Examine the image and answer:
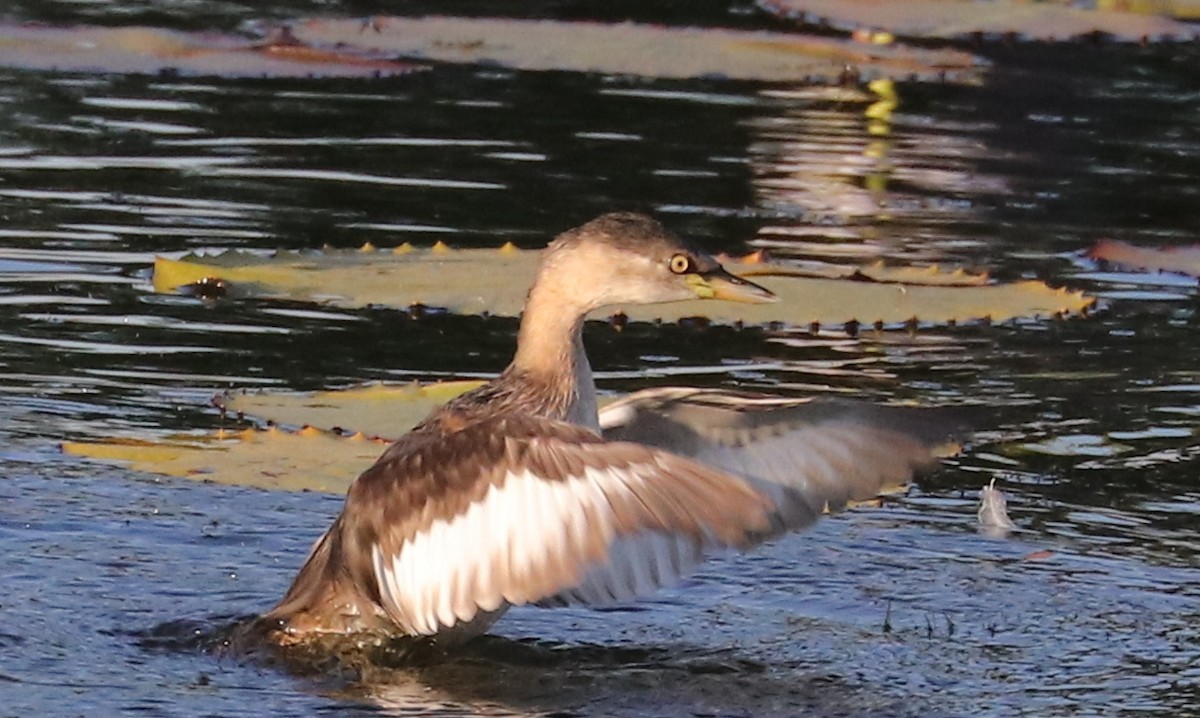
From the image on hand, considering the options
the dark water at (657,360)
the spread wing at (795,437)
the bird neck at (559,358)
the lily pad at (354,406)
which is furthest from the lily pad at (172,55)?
the spread wing at (795,437)

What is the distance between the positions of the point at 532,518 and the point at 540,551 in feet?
0.22

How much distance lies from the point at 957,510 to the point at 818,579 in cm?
63

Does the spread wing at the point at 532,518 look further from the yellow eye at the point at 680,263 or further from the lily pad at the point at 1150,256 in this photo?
the lily pad at the point at 1150,256

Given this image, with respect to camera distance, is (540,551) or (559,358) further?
(559,358)

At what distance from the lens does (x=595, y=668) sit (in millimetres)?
5594

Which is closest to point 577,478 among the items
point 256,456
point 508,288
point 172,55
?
point 256,456

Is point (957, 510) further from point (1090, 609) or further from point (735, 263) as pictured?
point (735, 263)

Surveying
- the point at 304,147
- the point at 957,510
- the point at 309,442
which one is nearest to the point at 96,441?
the point at 309,442

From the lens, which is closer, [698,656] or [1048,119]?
[698,656]

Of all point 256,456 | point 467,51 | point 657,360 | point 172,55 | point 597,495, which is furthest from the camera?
point 467,51

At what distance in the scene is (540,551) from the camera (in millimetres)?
5117

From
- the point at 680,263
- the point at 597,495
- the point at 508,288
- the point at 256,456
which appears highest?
the point at 680,263

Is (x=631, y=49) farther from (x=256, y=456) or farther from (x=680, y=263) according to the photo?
(x=680, y=263)

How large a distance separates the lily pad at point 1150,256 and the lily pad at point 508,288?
67cm
